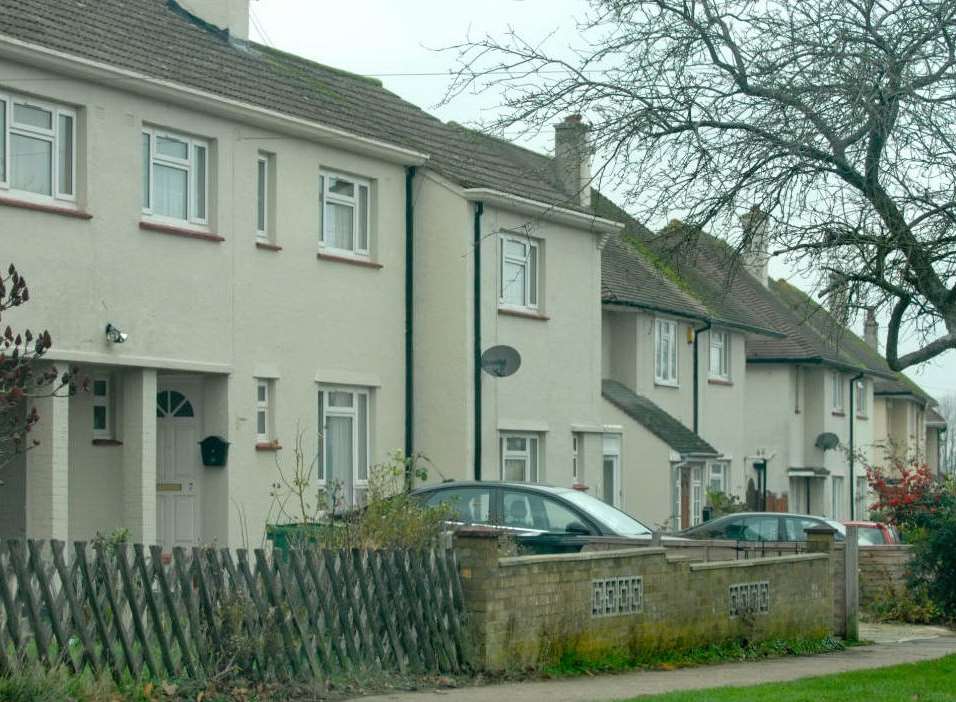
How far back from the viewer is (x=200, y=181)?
69.6 ft

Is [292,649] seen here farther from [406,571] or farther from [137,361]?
[137,361]

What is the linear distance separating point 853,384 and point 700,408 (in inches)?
519

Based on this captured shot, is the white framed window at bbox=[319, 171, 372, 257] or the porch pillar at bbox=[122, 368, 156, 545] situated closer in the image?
the porch pillar at bbox=[122, 368, 156, 545]

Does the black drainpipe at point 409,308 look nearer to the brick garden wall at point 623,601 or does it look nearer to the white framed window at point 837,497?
the brick garden wall at point 623,601

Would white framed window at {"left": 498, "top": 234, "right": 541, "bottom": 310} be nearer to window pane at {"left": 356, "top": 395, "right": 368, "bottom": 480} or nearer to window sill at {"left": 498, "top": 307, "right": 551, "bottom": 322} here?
window sill at {"left": 498, "top": 307, "right": 551, "bottom": 322}

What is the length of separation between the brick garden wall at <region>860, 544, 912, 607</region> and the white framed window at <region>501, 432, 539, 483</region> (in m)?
5.83

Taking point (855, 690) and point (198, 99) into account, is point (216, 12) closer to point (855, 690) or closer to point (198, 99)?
point (198, 99)

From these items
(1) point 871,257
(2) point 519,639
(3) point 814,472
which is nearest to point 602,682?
(2) point 519,639

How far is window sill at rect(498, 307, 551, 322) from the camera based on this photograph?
86.6 feet

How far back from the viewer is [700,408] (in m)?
39.6

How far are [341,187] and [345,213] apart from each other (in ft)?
1.31

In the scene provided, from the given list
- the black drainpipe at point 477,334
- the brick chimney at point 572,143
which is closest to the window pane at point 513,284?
the black drainpipe at point 477,334

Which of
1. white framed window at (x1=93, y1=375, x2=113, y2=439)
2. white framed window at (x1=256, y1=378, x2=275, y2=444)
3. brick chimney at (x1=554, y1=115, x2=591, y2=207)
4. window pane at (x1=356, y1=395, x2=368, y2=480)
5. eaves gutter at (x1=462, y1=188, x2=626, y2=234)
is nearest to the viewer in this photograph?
brick chimney at (x1=554, y1=115, x2=591, y2=207)

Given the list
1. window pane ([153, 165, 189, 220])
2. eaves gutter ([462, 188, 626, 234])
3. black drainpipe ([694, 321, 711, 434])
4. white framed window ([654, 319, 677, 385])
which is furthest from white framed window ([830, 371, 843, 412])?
window pane ([153, 165, 189, 220])
